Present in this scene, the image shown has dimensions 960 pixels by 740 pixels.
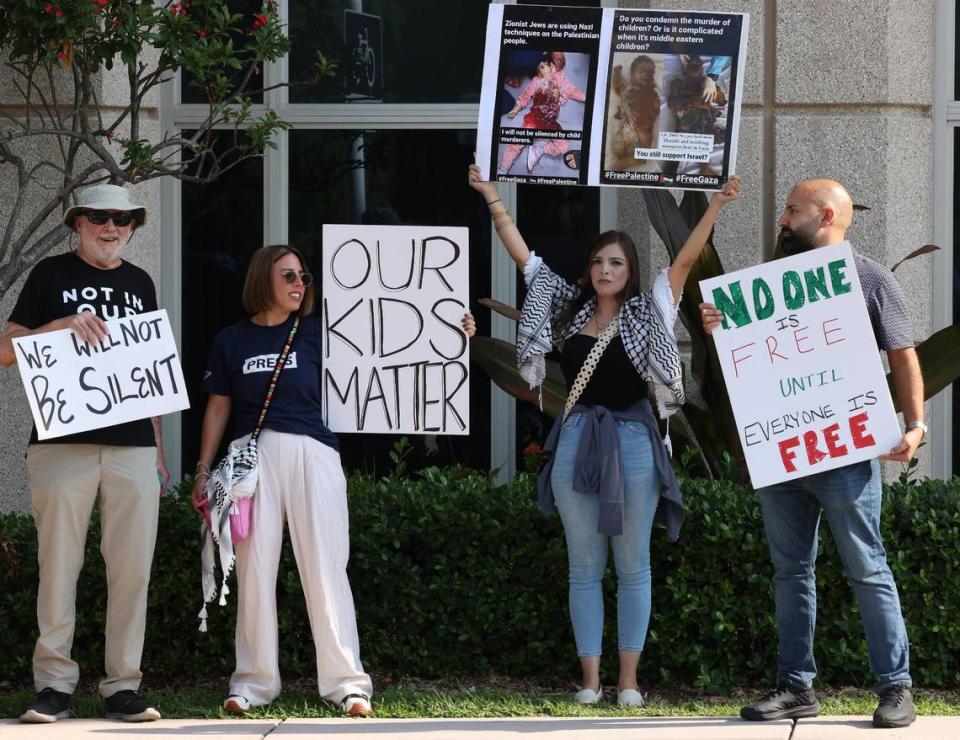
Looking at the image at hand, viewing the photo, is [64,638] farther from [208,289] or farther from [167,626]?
[208,289]

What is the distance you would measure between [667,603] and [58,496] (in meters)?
2.53

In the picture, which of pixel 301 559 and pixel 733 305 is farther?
pixel 301 559

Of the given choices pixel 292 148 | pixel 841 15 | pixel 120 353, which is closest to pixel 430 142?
pixel 292 148

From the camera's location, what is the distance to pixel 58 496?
5.49 meters

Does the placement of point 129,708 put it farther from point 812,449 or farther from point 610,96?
point 610,96

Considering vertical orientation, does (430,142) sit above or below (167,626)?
above

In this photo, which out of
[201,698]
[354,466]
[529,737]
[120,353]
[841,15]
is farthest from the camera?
[354,466]

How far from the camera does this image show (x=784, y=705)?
544 cm

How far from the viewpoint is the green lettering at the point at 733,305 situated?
5.48 m

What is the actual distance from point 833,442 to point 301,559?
2084mm

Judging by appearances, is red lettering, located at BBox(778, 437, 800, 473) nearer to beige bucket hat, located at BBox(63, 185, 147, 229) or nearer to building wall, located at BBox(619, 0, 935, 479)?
building wall, located at BBox(619, 0, 935, 479)

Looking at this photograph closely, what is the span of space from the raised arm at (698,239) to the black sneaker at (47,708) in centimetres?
285

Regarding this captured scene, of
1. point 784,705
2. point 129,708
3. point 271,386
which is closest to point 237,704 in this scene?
point 129,708

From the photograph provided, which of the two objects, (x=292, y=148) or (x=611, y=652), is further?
(x=292, y=148)
